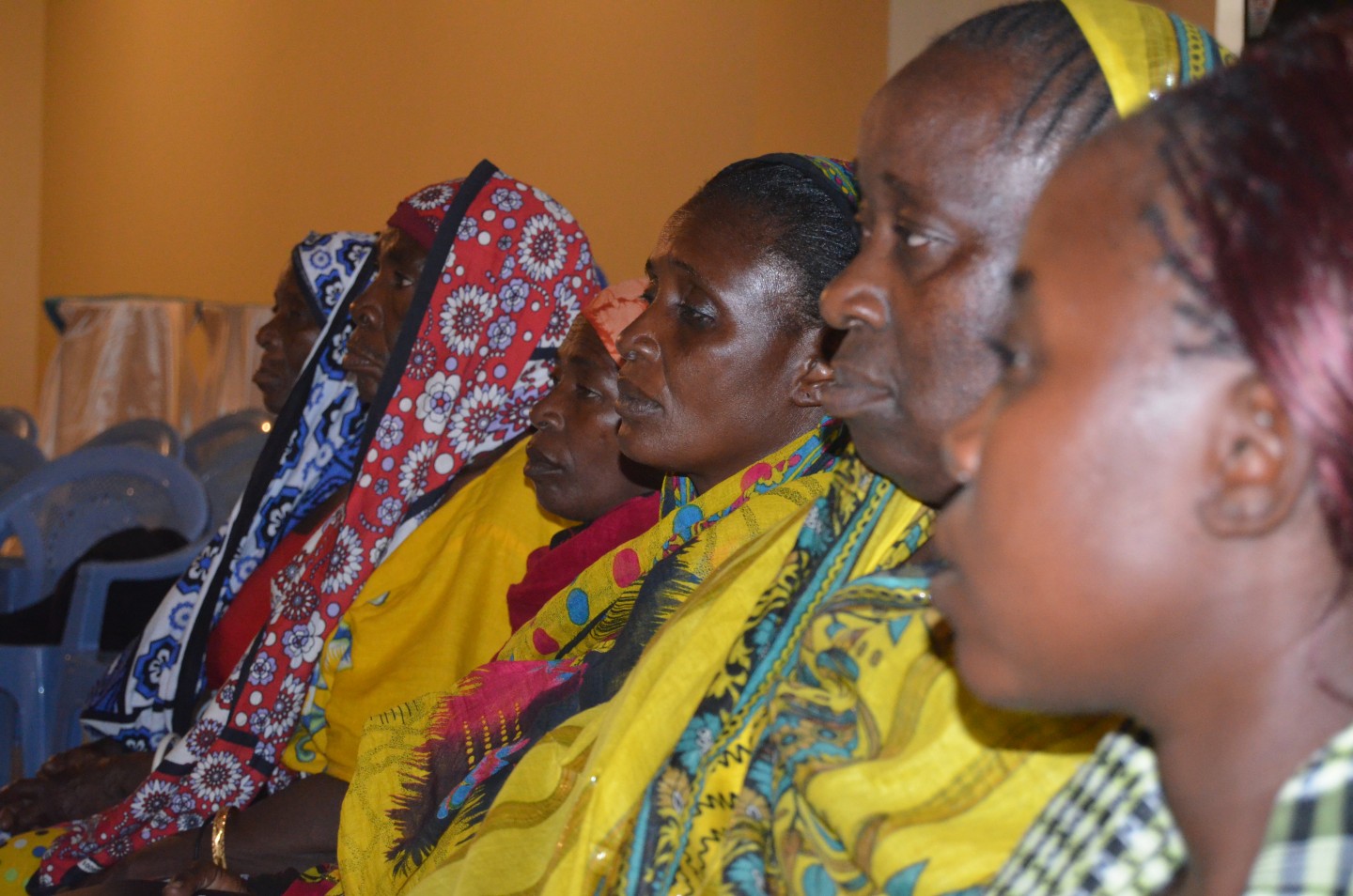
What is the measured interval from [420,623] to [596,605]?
0.51 metres

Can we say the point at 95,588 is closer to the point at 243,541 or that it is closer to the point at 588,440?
the point at 243,541

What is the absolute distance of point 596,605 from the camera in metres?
1.76

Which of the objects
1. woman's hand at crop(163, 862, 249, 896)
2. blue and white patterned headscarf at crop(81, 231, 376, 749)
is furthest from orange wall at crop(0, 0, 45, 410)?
woman's hand at crop(163, 862, 249, 896)

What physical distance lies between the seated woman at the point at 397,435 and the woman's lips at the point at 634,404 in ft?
1.79

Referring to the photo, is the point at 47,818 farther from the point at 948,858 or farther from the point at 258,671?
the point at 948,858

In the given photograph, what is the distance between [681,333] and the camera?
171 cm

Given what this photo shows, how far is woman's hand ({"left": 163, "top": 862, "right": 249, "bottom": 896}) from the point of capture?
188 cm

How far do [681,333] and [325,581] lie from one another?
3.28ft

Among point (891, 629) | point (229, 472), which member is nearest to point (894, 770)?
point (891, 629)

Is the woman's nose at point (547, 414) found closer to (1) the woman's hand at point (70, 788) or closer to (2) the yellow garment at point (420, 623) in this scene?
(2) the yellow garment at point (420, 623)

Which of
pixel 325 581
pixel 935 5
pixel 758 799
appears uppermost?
pixel 935 5

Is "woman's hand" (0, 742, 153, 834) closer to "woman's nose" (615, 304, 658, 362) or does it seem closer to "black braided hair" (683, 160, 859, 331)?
"woman's nose" (615, 304, 658, 362)

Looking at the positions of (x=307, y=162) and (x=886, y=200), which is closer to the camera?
(x=886, y=200)

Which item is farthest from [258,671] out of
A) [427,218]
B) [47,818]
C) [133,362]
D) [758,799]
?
[133,362]
